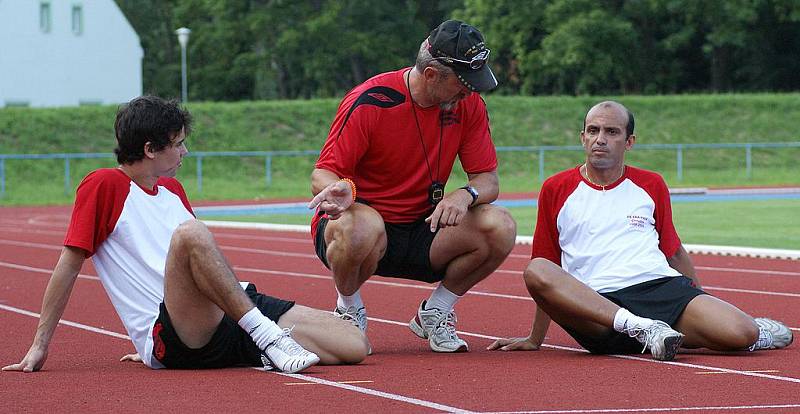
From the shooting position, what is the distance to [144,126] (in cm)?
616

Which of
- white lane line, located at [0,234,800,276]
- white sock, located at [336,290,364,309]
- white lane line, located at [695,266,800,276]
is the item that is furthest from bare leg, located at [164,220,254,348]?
white lane line, located at [695,266,800,276]

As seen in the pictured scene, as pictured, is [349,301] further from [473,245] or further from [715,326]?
[715,326]

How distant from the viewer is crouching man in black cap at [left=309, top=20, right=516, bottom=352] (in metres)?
6.93

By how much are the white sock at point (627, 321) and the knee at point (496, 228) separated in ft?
2.50

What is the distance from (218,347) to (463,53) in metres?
1.80

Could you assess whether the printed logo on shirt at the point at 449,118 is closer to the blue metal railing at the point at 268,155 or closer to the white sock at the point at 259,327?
the white sock at the point at 259,327

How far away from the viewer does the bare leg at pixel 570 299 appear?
22.2ft

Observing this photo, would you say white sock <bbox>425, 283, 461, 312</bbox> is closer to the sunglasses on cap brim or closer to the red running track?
the red running track

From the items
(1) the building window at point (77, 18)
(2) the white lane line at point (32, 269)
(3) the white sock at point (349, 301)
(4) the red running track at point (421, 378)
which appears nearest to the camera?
(4) the red running track at point (421, 378)

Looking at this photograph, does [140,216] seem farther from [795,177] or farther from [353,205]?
[795,177]

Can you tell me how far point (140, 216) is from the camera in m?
6.20

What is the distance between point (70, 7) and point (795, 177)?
102ft

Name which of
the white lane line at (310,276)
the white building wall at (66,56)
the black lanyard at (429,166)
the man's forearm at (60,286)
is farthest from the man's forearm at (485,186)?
the white building wall at (66,56)

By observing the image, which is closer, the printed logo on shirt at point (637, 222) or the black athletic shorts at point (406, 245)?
the printed logo on shirt at point (637, 222)
